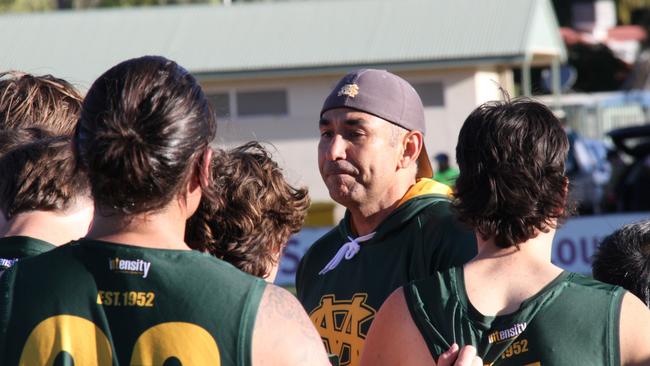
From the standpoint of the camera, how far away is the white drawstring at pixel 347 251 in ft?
13.3

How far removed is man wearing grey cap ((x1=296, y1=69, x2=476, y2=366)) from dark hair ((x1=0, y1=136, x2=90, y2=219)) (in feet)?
3.82

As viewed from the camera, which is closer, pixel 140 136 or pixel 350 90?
pixel 140 136

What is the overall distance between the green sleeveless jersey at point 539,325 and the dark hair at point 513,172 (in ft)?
0.58

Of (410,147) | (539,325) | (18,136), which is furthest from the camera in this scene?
(410,147)

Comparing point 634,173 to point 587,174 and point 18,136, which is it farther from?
point 18,136

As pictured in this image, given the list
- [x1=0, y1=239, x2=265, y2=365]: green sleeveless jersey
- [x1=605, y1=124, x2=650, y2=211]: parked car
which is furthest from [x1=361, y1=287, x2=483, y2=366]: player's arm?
[x1=605, y1=124, x2=650, y2=211]: parked car

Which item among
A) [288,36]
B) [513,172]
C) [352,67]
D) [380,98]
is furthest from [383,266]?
[288,36]

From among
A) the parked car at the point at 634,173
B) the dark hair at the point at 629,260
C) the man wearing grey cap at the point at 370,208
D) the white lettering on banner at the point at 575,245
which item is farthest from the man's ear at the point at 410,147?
Result: the parked car at the point at 634,173

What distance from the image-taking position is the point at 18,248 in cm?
302

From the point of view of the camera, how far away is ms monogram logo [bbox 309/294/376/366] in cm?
377

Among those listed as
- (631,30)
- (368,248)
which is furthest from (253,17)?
(631,30)

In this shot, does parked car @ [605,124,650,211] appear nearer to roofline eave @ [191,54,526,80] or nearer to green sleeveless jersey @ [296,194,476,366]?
roofline eave @ [191,54,526,80]

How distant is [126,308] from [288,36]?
22469 millimetres

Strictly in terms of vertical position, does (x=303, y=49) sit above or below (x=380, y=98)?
below
